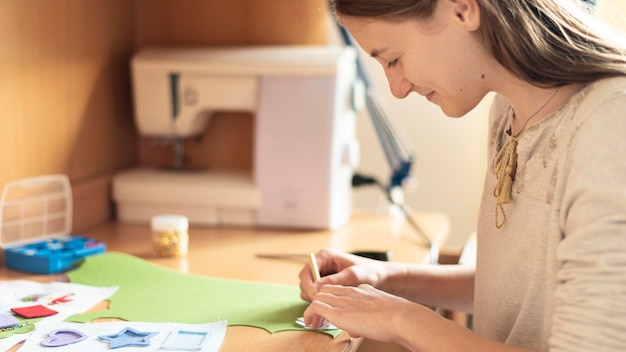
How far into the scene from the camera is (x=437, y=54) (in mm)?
1095

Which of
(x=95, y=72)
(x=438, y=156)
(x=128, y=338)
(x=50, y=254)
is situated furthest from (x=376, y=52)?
(x=438, y=156)

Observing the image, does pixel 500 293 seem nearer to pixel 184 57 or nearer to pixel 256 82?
pixel 256 82

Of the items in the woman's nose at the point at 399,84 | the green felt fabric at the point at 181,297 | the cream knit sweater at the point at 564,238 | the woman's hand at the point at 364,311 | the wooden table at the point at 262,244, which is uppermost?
the woman's nose at the point at 399,84

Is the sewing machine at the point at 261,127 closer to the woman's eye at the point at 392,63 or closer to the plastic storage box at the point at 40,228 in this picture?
the plastic storage box at the point at 40,228

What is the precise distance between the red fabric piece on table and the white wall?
1266mm

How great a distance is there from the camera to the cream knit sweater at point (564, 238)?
0.92 meters

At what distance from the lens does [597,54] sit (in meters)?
1.06

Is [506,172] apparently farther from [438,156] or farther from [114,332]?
[438,156]

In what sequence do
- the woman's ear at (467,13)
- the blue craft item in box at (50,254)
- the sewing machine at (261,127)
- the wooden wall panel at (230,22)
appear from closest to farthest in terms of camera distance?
the woman's ear at (467,13) < the blue craft item in box at (50,254) < the sewing machine at (261,127) < the wooden wall panel at (230,22)

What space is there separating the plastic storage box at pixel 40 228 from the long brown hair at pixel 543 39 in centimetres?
81

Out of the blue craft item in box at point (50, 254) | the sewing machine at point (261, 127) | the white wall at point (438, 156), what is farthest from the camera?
the white wall at point (438, 156)

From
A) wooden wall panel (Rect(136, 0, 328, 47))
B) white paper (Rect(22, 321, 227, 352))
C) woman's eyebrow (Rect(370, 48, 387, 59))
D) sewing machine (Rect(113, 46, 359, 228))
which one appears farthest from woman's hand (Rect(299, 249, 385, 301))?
wooden wall panel (Rect(136, 0, 328, 47))

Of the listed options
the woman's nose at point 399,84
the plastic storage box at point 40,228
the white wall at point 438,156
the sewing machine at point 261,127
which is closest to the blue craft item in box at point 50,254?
the plastic storage box at point 40,228

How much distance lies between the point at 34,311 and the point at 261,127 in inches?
32.6
